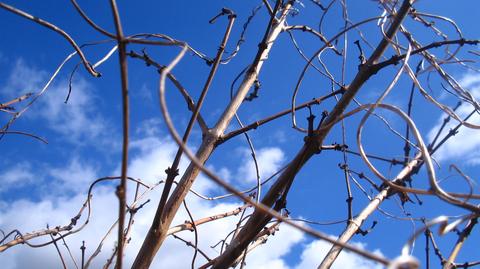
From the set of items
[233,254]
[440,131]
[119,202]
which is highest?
[440,131]

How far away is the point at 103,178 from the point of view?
99 centimetres

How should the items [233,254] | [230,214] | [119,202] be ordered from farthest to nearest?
[230,214] < [233,254] < [119,202]

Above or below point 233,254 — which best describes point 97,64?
above

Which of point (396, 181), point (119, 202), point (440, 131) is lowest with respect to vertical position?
Result: point (119, 202)

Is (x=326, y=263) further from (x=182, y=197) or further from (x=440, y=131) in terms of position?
(x=440, y=131)

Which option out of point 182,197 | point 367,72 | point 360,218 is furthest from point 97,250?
point 367,72

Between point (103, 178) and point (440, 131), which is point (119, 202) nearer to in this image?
point (103, 178)

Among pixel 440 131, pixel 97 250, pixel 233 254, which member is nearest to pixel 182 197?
pixel 233 254

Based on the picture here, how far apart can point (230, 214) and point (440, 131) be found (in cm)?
56

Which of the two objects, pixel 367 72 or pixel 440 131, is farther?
pixel 440 131

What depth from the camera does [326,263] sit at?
834 mm

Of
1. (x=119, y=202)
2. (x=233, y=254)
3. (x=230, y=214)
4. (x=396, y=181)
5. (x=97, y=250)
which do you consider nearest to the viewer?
(x=119, y=202)

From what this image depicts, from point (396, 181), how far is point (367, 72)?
1.07 feet

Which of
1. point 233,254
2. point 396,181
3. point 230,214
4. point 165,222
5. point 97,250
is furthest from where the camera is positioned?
point 230,214
